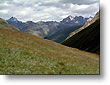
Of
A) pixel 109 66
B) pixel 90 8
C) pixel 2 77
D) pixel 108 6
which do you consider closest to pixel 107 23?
pixel 108 6

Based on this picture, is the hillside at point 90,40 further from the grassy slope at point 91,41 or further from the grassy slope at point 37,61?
the grassy slope at point 37,61

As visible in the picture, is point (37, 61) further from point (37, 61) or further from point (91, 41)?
point (91, 41)

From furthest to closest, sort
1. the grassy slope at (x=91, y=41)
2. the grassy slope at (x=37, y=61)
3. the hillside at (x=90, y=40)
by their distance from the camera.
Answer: the hillside at (x=90, y=40) < the grassy slope at (x=91, y=41) < the grassy slope at (x=37, y=61)

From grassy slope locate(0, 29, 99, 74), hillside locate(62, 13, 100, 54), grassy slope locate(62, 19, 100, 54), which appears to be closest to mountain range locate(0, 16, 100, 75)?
grassy slope locate(0, 29, 99, 74)


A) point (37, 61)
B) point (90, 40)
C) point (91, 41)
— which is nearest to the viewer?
point (37, 61)

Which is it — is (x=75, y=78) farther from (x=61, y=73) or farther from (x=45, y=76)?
(x=45, y=76)

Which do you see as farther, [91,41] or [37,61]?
[91,41]

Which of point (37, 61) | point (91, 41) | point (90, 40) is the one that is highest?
point (90, 40)

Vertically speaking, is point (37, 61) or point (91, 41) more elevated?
point (91, 41)

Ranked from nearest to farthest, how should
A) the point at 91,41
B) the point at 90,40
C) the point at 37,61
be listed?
1. the point at 37,61
2. the point at 91,41
3. the point at 90,40

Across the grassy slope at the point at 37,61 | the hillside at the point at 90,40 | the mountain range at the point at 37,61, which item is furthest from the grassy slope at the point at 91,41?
the grassy slope at the point at 37,61

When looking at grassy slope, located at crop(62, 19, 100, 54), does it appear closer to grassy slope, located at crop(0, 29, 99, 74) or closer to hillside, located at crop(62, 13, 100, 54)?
hillside, located at crop(62, 13, 100, 54)

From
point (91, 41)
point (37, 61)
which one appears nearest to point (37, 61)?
point (37, 61)

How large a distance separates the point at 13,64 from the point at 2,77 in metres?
3.12
